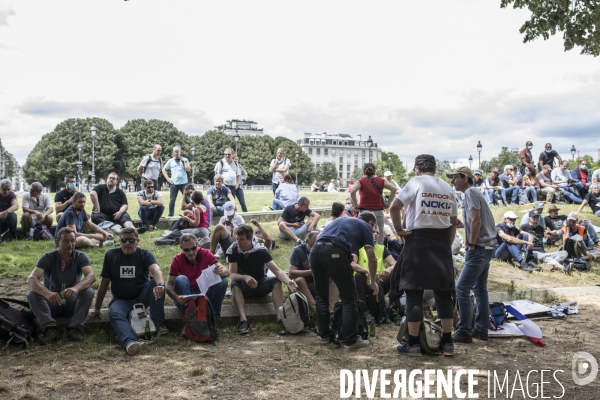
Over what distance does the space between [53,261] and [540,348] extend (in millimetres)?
6036

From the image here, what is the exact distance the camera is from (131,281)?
664 centimetres

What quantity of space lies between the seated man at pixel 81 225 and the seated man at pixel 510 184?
13.3 m

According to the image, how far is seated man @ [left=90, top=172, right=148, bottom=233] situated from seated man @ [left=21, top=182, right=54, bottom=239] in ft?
2.92

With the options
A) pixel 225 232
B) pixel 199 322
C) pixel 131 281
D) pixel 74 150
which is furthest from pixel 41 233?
pixel 74 150

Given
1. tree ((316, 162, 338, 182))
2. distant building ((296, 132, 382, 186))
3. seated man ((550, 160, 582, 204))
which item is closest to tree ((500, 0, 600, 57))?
seated man ((550, 160, 582, 204))

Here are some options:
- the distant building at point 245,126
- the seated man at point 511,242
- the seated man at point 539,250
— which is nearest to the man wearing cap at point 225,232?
the seated man at point 511,242

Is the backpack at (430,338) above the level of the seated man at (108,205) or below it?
below

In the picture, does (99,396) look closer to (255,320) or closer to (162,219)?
(255,320)

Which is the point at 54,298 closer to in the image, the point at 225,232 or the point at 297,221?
the point at 225,232

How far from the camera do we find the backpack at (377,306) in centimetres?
723

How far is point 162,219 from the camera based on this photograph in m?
12.5

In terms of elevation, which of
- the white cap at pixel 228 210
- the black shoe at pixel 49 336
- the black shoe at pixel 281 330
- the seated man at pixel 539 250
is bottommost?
the black shoe at pixel 281 330

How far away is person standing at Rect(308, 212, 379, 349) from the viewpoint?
581cm

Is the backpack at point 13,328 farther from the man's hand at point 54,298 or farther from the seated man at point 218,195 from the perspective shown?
the seated man at point 218,195
